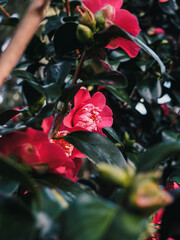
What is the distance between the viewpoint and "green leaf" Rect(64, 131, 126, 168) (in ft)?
1.90

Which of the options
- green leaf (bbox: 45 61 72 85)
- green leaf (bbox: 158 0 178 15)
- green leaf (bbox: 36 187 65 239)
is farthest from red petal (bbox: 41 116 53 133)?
green leaf (bbox: 158 0 178 15)

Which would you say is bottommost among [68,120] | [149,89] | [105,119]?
[149,89]

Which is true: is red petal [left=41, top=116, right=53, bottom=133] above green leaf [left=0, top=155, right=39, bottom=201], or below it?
below

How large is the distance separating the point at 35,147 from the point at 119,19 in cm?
36

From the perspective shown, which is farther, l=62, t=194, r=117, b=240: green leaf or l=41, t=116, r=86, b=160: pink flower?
l=41, t=116, r=86, b=160: pink flower

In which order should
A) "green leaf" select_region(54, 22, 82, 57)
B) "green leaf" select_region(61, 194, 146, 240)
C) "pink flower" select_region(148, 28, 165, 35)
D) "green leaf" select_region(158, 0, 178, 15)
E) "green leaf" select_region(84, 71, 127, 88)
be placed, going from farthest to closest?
"pink flower" select_region(148, 28, 165, 35), "green leaf" select_region(158, 0, 178, 15), "green leaf" select_region(54, 22, 82, 57), "green leaf" select_region(84, 71, 127, 88), "green leaf" select_region(61, 194, 146, 240)

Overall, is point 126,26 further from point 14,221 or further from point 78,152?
point 14,221

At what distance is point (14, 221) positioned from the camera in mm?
321

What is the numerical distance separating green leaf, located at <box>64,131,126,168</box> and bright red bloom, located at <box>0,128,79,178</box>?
9 cm

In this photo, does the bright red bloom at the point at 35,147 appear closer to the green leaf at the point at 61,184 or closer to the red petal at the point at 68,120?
the green leaf at the point at 61,184

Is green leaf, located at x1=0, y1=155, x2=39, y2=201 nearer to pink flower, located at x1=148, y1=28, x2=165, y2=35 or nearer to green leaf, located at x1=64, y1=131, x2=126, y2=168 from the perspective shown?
green leaf, located at x1=64, y1=131, x2=126, y2=168

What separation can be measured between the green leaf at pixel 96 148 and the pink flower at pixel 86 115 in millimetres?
32

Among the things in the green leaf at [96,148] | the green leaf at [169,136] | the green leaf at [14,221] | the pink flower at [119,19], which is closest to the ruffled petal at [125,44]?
the pink flower at [119,19]

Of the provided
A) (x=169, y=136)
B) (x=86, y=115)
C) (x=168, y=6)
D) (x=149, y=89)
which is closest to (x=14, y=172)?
(x=86, y=115)
